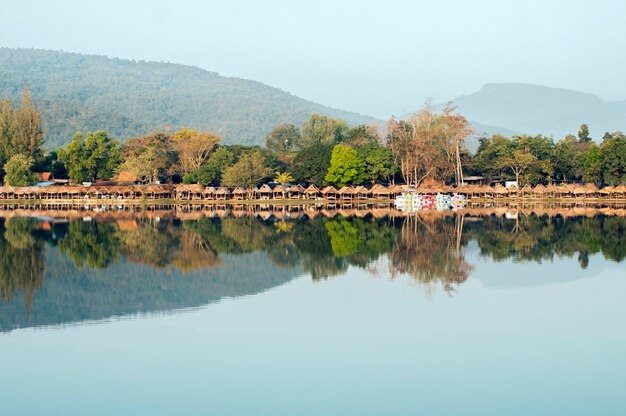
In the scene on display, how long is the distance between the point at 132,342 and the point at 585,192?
4730 cm

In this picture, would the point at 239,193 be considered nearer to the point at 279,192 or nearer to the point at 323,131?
the point at 279,192

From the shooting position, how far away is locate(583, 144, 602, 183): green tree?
5009cm

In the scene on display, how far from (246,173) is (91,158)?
13.9 m

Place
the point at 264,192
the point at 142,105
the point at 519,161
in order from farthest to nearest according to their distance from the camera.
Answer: the point at 142,105 → the point at 264,192 → the point at 519,161

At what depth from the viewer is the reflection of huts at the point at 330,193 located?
2068 inches

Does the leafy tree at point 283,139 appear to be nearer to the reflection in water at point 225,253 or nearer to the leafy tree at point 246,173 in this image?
the leafy tree at point 246,173

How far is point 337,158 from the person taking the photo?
52031mm

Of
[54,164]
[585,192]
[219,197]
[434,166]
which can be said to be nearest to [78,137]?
[54,164]

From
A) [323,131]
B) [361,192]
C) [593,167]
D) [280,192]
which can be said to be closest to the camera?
[593,167]

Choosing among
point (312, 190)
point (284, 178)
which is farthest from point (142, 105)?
point (312, 190)

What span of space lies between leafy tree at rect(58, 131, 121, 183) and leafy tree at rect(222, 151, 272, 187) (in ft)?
36.1

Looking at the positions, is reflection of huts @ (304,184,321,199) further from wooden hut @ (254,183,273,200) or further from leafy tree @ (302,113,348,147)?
leafy tree @ (302,113,348,147)

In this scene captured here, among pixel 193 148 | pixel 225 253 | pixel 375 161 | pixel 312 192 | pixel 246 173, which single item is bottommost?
pixel 225 253

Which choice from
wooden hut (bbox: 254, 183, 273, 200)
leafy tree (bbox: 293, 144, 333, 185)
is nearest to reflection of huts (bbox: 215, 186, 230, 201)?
wooden hut (bbox: 254, 183, 273, 200)
